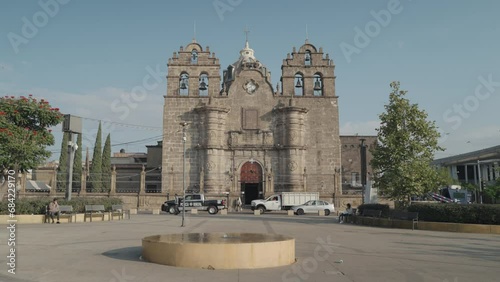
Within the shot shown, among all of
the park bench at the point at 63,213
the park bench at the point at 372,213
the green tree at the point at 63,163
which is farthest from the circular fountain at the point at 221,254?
the green tree at the point at 63,163

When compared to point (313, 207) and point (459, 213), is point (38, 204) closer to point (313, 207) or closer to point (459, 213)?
point (313, 207)

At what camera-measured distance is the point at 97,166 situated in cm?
4403

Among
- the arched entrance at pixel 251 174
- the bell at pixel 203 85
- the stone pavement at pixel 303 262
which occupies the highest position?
the bell at pixel 203 85

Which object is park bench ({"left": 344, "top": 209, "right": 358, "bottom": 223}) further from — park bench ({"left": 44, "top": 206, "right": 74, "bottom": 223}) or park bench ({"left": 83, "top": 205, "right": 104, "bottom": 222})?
park bench ({"left": 44, "top": 206, "right": 74, "bottom": 223})

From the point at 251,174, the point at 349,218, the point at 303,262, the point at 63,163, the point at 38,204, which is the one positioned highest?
the point at 63,163

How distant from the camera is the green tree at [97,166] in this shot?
134 feet

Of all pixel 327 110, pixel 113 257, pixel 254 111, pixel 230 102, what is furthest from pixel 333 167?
pixel 113 257

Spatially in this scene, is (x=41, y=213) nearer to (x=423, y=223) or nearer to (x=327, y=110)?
(x=423, y=223)

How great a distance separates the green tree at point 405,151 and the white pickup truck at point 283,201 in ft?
44.7

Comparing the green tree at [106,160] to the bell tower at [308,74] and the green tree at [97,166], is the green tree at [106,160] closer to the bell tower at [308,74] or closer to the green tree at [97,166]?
the green tree at [97,166]

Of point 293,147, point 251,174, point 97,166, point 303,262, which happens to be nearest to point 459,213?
point 303,262

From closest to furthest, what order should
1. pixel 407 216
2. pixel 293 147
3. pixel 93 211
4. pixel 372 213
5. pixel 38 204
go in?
pixel 407 216, pixel 38 204, pixel 372 213, pixel 93 211, pixel 293 147

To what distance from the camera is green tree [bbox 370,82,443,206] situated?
22500 mm

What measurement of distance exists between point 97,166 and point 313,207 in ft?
77.5
